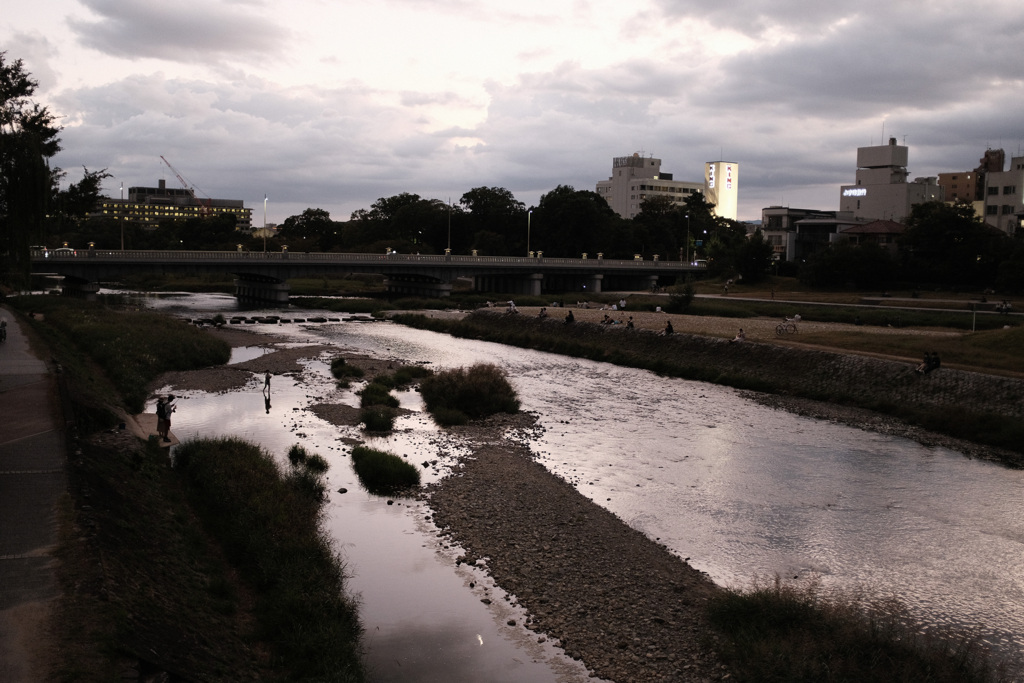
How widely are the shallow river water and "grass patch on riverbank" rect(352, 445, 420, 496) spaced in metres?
0.53

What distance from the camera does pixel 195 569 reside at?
1616 centimetres

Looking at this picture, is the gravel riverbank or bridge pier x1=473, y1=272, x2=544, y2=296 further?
bridge pier x1=473, y1=272, x2=544, y2=296

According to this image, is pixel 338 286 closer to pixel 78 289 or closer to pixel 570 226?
pixel 570 226

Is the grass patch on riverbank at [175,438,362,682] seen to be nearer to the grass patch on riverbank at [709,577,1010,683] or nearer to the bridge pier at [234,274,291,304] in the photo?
the grass patch on riverbank at [709,577,1010,683]

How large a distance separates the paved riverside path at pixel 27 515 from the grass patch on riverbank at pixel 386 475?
27.2 feet

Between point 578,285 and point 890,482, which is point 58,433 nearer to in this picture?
point 890,482

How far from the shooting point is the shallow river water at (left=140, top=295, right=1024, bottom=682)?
49.6 feet

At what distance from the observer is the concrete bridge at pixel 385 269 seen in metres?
77.8

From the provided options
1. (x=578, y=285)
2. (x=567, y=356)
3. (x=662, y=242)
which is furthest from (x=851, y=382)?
(x=662, y=242)

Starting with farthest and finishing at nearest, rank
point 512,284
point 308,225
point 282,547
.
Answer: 1. point 308,225
2. point 512,284
3. point 282,547

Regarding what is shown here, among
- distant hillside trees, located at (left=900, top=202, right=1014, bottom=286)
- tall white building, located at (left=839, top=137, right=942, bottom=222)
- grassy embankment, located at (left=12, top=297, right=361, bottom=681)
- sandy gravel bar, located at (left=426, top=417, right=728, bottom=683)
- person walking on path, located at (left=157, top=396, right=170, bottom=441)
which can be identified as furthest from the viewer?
tall white building, located at (left=839, top=137, right=942, bottom=222)

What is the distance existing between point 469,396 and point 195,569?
770 inches

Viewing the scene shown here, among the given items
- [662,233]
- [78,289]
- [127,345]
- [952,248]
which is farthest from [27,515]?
[662,233]

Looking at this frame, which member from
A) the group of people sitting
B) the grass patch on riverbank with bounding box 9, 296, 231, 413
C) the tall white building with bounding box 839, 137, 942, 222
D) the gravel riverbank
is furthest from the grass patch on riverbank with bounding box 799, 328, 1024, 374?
the tall white building with bounding box 839, 137, 942, 222
